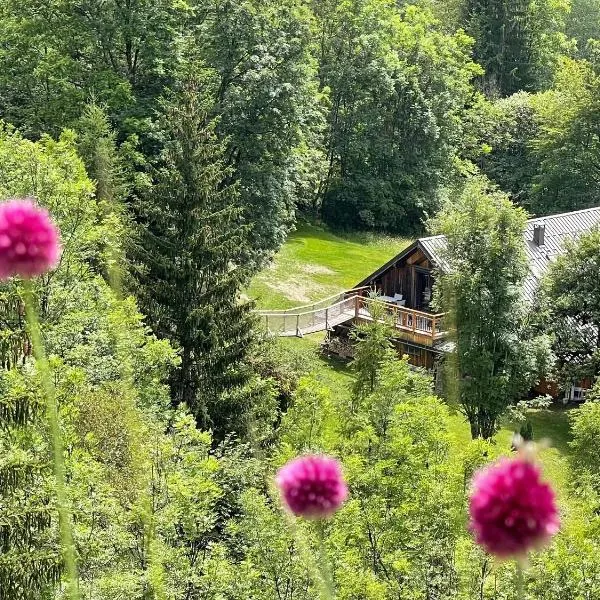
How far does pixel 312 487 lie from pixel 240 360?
20405mm

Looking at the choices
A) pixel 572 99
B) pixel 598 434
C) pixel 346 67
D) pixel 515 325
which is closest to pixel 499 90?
pixel 572 99

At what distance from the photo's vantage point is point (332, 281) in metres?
41.8

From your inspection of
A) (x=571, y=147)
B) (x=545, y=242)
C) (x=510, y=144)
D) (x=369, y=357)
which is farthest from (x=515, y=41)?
(x=369, y=357)

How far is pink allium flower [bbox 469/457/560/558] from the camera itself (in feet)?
8.34

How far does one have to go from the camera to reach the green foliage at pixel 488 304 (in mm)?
23656

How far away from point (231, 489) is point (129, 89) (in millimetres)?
18069

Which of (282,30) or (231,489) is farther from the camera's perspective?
(282,30)

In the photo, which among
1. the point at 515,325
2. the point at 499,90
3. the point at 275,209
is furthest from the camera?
the point at 499,90

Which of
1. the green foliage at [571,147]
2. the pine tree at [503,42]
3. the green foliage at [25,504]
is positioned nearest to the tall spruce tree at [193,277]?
the green foliage at [25,504]

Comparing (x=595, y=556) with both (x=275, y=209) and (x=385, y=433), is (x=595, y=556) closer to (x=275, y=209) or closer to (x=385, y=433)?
(x=385, y=433)

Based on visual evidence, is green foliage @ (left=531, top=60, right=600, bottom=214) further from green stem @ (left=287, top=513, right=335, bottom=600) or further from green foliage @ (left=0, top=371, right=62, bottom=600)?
green stem @ (left=287, top=513, right=335, bottom=600)

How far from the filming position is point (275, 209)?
34.7 m

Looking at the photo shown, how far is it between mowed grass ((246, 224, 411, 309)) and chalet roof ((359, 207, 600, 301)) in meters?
4.45

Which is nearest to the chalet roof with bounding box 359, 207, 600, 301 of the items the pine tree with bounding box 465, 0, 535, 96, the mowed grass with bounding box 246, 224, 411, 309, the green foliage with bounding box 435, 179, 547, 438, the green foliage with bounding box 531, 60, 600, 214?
the mowed grass with bounding box 246, 224, 411, 309
